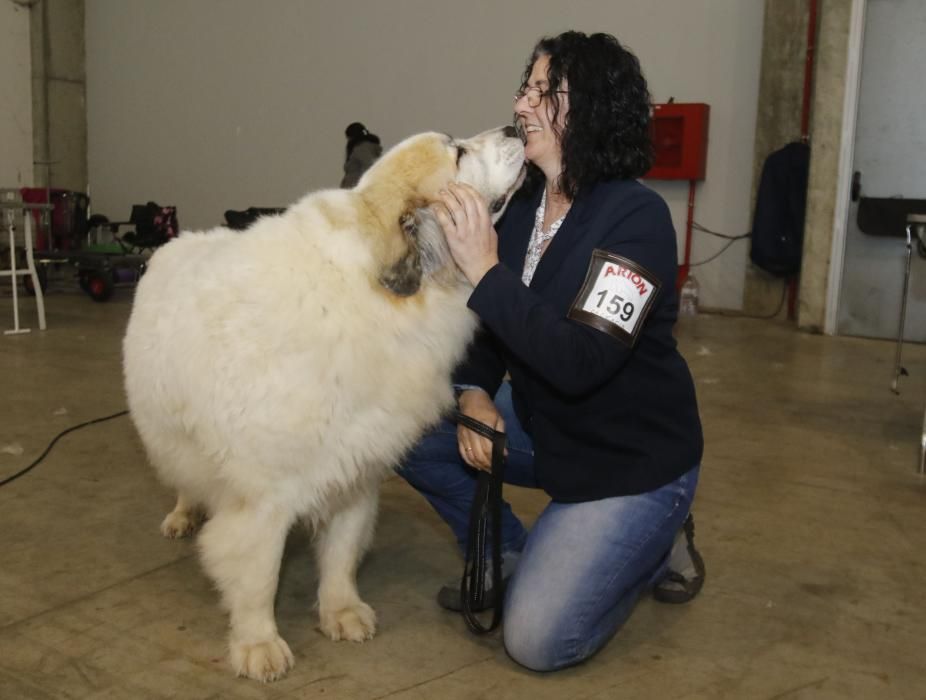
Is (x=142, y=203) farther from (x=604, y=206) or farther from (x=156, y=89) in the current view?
(x=604, y=206)

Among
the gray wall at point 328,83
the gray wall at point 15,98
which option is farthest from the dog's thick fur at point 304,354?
the gray wall at point 15,98

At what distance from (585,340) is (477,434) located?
46 centimetres

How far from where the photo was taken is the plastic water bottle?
27.0 ft

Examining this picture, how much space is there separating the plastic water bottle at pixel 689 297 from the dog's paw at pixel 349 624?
631 cm

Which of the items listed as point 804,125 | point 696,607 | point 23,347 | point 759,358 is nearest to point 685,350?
point 759,358

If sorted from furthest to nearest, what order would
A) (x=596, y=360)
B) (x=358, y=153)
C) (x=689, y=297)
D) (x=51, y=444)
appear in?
(x=689, y=297)
(x=358, y=153)
(x=51, y=444)
(x=596, y=360)

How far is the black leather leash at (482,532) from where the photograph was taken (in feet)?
7.67

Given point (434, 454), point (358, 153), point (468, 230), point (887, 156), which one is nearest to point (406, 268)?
point (468, 230)

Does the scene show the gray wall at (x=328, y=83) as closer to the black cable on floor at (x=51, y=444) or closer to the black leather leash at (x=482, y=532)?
the black cable on floor at (x=51, y=444)

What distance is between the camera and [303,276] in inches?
78.5

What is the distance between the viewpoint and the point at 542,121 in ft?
7.52

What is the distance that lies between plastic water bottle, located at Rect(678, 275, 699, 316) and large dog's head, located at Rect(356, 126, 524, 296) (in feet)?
20.5

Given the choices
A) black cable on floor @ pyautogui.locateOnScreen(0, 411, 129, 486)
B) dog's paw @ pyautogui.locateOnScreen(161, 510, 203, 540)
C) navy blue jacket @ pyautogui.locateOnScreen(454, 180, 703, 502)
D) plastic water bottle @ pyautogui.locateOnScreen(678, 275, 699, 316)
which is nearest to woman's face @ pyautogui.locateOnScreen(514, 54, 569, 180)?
navy blue jacket @ pyautogui.locateOnScreen(454, 180, 703, 502)

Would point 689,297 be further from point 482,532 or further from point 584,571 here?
point 584,571
